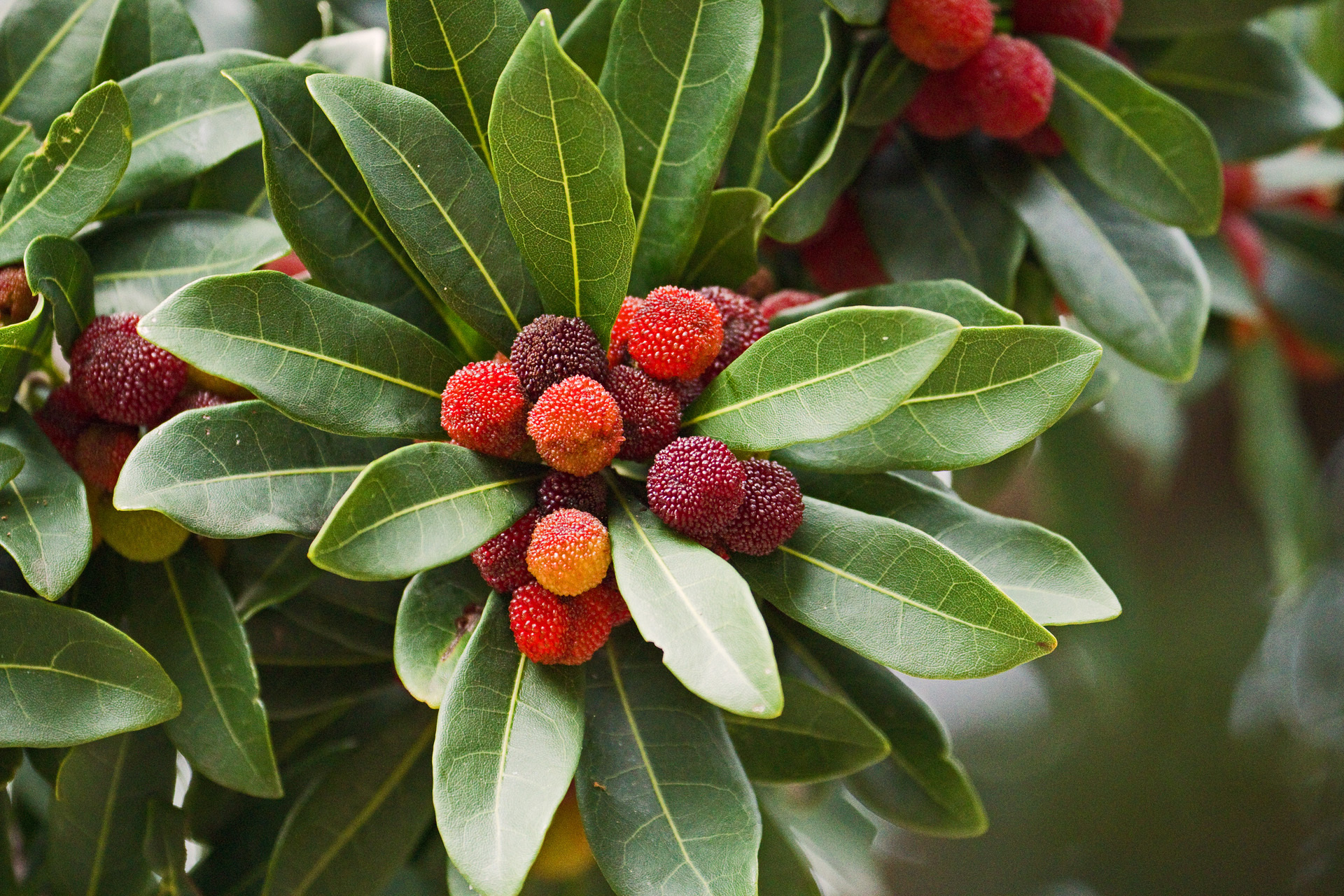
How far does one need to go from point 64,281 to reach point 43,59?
0.85 feet

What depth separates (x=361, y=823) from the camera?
2.81 ft

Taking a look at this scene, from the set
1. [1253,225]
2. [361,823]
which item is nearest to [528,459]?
[361,823]

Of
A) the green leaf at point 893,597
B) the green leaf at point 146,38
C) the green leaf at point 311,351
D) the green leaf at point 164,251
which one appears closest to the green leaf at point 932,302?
the green leaf at point 893,597

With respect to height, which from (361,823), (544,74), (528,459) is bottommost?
(361,823)

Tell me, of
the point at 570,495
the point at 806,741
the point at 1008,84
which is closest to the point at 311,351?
the point at 570,495

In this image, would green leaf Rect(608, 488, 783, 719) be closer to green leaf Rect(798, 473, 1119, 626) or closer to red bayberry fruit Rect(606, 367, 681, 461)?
red bayberry fruit Rect(606, 367, 681, 461)

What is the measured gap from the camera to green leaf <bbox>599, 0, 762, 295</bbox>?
2.24 feet

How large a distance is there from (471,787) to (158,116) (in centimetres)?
57

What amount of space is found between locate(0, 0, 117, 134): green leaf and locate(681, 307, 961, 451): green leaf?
595 millimetres

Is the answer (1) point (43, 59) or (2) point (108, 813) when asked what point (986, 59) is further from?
(2) point (108, 813)

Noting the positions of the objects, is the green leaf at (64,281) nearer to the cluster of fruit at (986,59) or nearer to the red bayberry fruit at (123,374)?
the red bayberry fruit at (123,374)

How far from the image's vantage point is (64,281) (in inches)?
26.4

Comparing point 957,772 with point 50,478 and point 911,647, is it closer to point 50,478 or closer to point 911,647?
point 911,647

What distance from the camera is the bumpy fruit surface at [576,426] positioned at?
61cm
